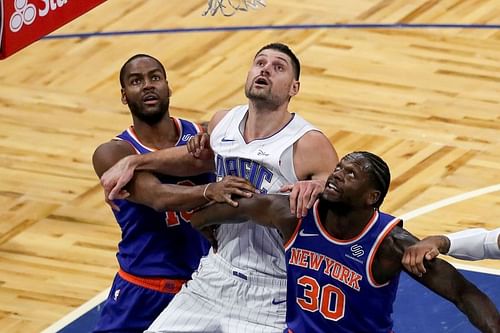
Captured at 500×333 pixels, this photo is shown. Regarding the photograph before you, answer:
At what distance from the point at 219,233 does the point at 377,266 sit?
1.12 m

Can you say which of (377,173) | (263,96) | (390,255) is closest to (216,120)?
(263,96)

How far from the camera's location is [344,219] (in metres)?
6.91

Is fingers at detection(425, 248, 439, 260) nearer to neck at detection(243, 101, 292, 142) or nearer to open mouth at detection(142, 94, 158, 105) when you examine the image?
neck at detection(243, 101, 292, 142)

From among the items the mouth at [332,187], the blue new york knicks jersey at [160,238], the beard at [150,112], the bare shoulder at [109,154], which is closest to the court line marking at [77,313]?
the blue new york knicks jersey at [160,238]

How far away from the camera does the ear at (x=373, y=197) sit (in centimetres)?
684

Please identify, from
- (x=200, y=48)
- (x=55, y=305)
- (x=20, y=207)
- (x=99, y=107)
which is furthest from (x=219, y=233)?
(x=200, y=48)

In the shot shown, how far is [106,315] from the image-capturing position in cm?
820

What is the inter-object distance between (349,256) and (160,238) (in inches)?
60.9

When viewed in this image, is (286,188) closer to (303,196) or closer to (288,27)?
(303,196)

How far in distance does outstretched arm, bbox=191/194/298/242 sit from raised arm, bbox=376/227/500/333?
502 millimetres

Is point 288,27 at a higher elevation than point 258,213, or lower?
higher

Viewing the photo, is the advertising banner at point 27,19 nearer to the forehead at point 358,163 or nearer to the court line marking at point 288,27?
the forehead at point 358,163

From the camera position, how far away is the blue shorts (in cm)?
811

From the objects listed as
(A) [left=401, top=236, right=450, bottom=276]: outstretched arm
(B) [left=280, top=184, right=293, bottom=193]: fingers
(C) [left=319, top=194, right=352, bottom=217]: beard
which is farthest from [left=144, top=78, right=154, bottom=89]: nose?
(A) [left=401, top=236, right=450, bottom=276]: outstretched arm
